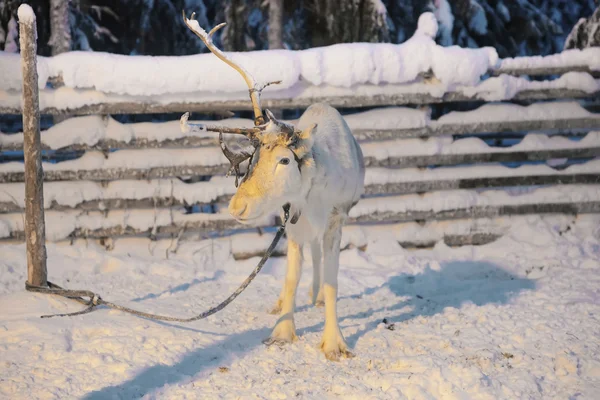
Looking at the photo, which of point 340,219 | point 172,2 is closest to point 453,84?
point 340,219

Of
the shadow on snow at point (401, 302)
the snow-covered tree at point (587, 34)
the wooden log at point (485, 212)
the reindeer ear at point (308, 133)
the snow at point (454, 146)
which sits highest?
the snow-covered tree at point (587, 34)

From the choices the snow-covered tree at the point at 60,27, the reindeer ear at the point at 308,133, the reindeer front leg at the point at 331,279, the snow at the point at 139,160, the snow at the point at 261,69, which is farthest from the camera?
the snow-covered tree at the point at 60,27

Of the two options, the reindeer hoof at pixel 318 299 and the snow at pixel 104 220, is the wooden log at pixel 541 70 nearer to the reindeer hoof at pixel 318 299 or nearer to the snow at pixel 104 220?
the snow at pixel 104 220

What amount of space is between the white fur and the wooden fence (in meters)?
2.24

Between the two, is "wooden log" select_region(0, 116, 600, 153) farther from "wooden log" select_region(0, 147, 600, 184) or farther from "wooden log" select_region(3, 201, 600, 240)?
"wooden log" select_region(3, 201, 600, 240)

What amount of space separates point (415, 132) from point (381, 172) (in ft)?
2.17

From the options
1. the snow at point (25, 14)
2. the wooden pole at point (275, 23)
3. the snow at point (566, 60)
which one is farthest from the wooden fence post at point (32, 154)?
the wooden pole at point (275, 23)

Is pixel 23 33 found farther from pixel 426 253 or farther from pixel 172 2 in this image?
pixel 172 2

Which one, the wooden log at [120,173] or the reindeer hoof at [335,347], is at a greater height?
the wooden log at [120,173]

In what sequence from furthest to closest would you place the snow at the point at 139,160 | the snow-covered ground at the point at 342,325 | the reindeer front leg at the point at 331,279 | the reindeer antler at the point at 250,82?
the snow at the point at 139,160
the reindeer front leg at the point at 331,279
the reindeer antler at the point at 250,82
the snow-covered ground at the point at 342,325

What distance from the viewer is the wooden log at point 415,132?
25.9 feet

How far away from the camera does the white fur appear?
15.4ft

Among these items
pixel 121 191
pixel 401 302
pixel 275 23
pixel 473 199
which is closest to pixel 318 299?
pixel 401 302

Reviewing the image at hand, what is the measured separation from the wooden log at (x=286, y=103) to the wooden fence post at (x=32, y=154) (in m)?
2.15
